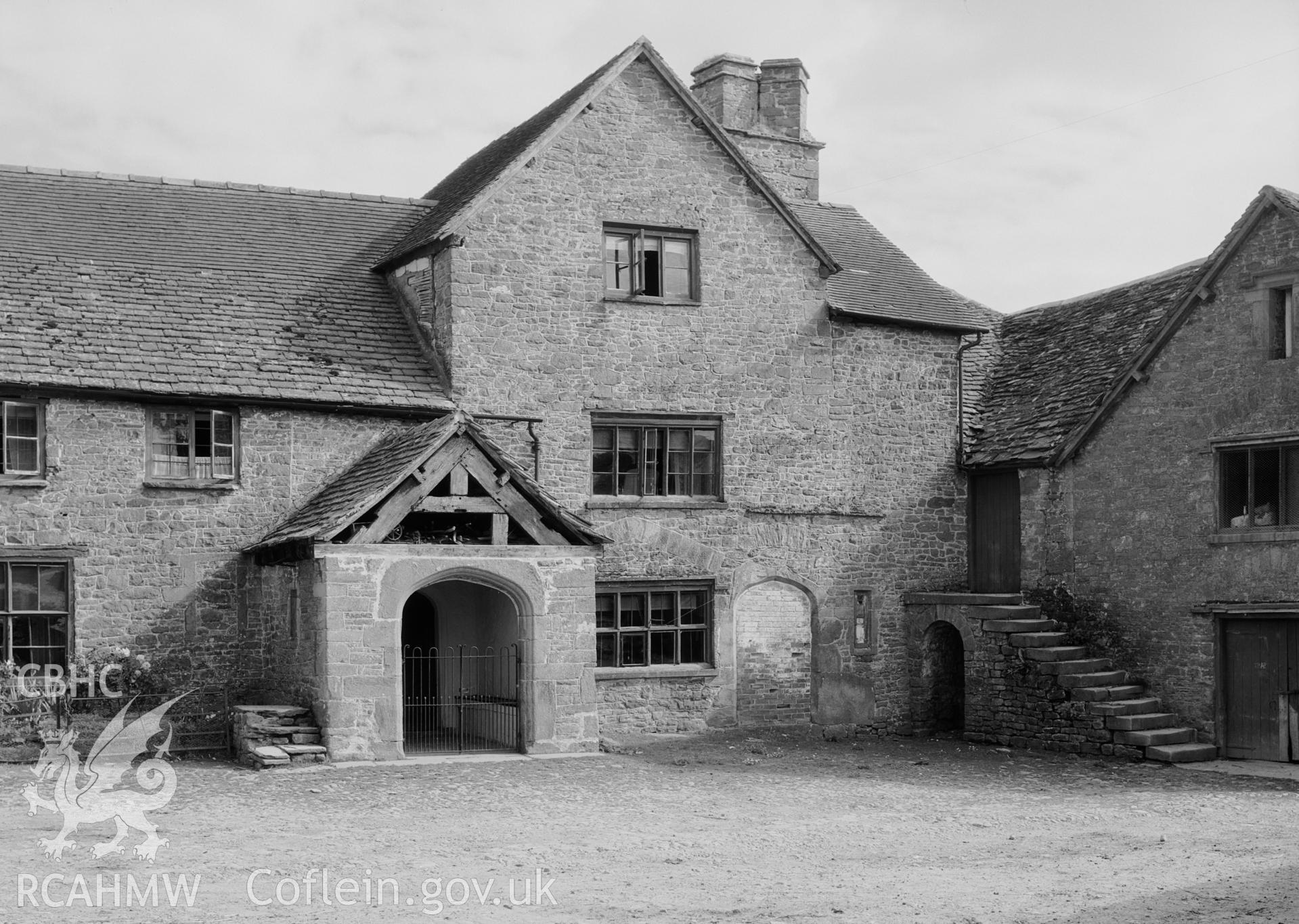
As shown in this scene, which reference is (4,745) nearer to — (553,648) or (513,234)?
(553,648)

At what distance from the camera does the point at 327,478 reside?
71.3 ft

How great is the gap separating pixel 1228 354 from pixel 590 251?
9117mm

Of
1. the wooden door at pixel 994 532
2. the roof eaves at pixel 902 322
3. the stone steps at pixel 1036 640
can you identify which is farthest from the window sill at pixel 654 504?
the stone steps at pixel 1036 640

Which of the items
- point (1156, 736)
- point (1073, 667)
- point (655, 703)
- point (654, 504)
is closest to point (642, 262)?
point (654, 504)

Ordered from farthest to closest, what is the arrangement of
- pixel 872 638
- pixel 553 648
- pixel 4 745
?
1. pixel 872 638
2. pixel 553 648
3. pixel 4 745

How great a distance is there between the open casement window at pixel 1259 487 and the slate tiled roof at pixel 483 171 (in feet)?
34.9

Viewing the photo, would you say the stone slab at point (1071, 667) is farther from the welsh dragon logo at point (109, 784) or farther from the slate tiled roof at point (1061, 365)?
the welsh dragon logo at point (109, 784)

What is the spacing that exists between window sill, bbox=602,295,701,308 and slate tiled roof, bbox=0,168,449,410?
2.96 metres

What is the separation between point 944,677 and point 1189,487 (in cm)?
541

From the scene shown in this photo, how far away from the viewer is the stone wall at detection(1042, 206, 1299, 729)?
21156 millimetres

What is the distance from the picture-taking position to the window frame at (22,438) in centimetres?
2014

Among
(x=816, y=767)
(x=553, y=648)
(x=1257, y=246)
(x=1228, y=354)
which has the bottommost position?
(x=816, y=767)

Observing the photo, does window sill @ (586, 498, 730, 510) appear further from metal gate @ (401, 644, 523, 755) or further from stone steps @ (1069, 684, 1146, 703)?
stone steps @ (1069, 684, 1146, 703)

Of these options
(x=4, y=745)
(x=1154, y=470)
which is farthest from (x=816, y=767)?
(x=4, y=745)
